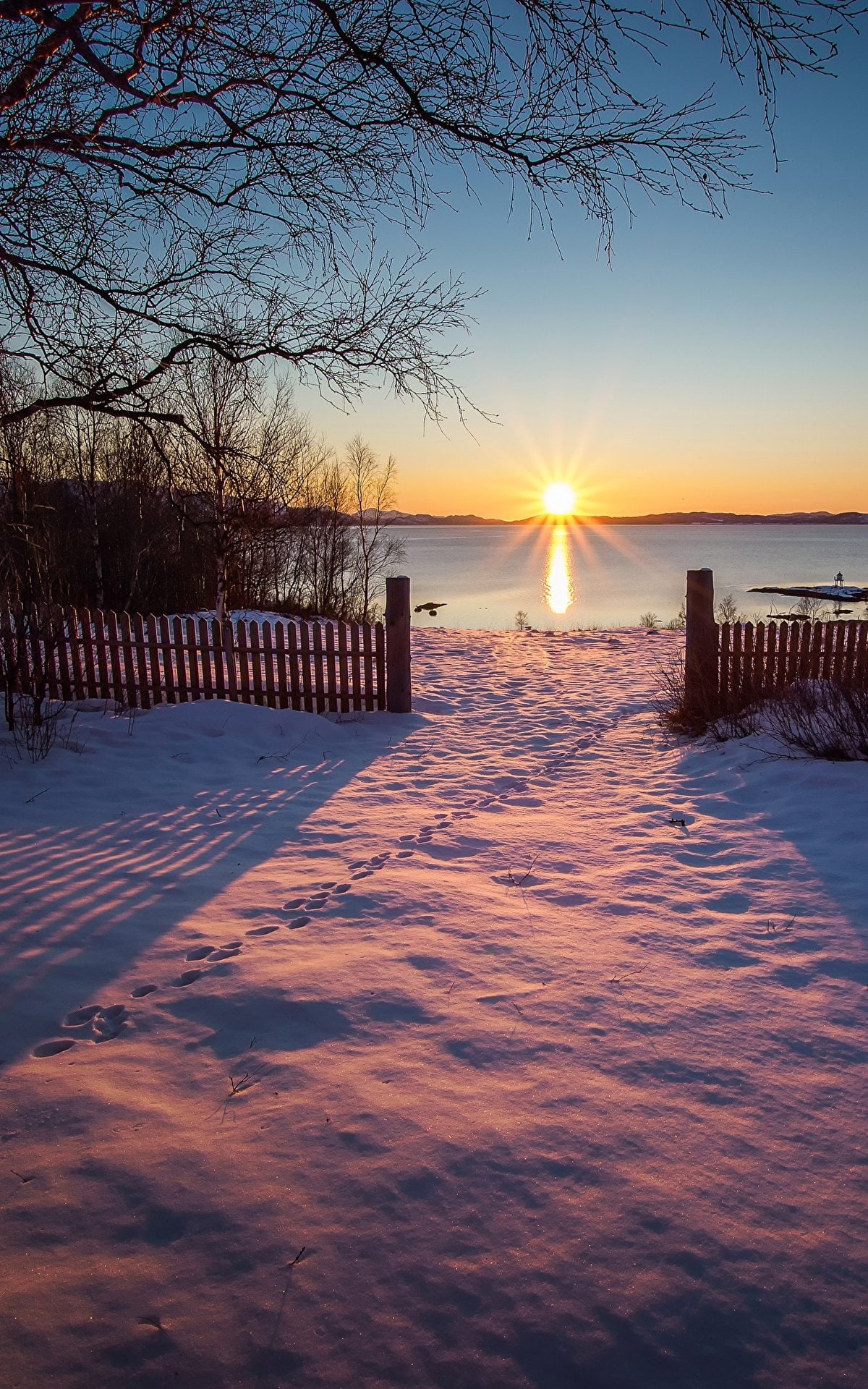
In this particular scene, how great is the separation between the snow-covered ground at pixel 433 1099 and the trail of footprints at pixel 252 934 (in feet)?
0.08

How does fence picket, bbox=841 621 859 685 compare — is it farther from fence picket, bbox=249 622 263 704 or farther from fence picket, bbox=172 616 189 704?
fence picket, bbox=172 616 189 704

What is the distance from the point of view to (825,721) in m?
6.77

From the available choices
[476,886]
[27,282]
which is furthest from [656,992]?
[27,282]

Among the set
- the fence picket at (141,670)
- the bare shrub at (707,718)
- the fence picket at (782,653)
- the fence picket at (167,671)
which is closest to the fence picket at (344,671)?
the fence picket at (167,671)

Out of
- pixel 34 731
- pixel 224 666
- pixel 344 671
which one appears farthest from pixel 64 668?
pixel 344 671

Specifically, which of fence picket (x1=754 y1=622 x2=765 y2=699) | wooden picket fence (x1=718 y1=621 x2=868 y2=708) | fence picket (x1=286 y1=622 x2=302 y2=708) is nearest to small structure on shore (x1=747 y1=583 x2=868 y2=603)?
wooden picket fence (x1=718 y1=621 x2=868 y2=708)

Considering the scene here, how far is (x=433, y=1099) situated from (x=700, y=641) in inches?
284

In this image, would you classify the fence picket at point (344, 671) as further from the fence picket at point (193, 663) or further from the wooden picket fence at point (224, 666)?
the fence picket at point (193, 663)

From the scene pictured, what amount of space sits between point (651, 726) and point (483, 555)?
111035mm

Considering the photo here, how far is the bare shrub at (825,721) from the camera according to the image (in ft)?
21.0

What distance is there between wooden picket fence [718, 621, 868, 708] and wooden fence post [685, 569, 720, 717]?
121mm

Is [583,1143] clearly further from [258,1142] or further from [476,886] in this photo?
[476,886]

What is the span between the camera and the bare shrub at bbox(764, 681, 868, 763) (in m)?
6.40

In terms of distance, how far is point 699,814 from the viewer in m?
5.93
